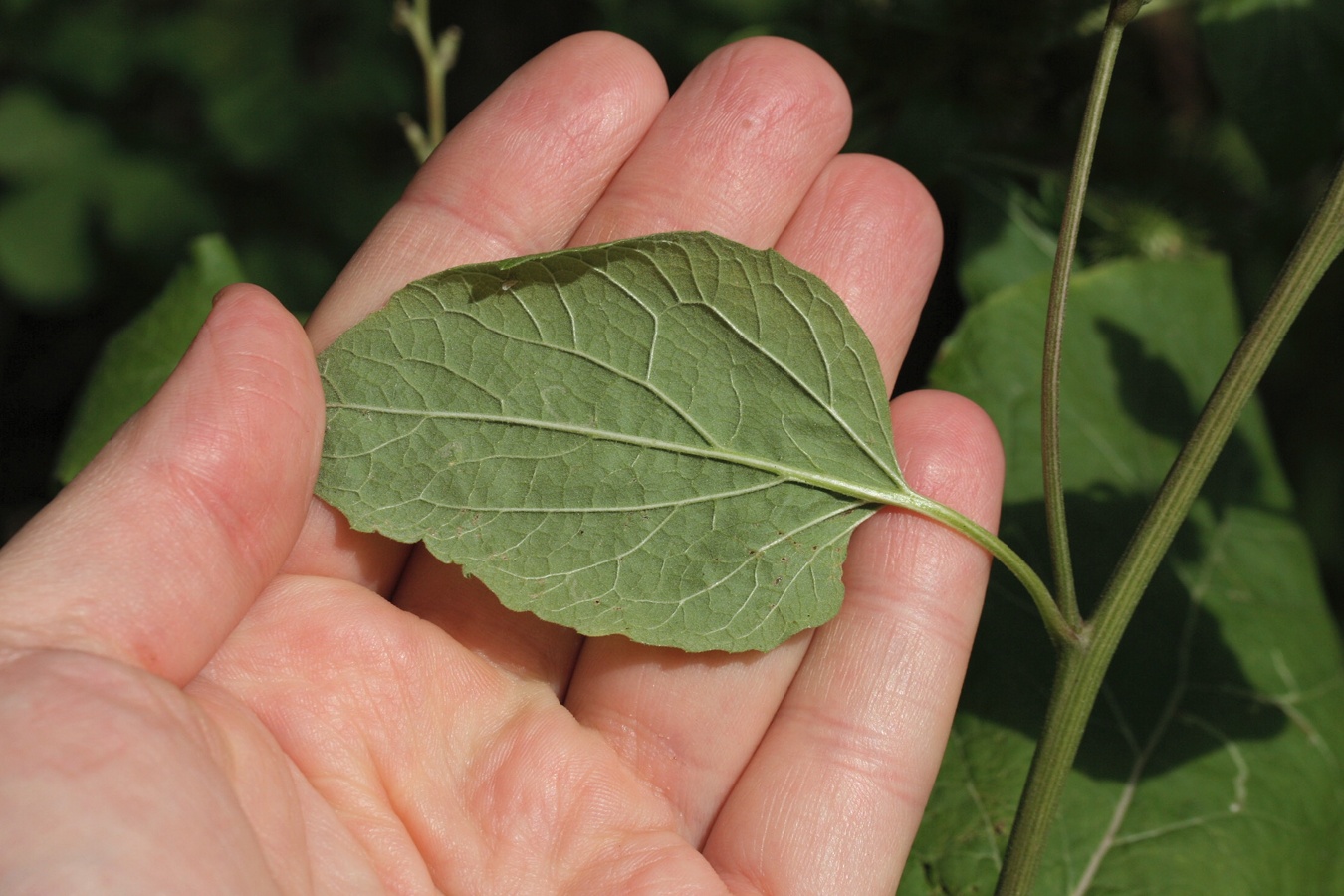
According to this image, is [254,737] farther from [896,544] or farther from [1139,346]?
[1139,346]

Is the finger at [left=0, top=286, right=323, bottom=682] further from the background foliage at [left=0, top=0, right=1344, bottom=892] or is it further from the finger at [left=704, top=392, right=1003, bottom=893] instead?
the background foliage at [left=0, top=0, right=1344, bottom=892]

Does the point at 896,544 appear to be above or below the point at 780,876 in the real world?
above

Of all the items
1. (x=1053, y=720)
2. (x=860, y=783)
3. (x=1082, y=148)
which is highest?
(x=1082, y=148)

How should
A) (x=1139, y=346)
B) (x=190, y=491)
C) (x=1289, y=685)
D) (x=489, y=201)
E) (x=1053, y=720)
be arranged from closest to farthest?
1. (x=190, y=491)
2. (x=1053, y=720)
3. (x=489, y=201)
4. (x=1289, y=685)
5. (x=1139, y=346)

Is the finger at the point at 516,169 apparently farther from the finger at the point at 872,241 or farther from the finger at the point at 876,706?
the finger at the point at 876,706

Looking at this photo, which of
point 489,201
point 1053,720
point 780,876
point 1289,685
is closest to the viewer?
point 1053,720

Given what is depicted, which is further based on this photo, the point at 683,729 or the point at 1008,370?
the point at 1008,370

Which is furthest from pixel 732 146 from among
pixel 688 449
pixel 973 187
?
pixel 973 187

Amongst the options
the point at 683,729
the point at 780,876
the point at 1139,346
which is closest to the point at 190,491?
the point at 683,729

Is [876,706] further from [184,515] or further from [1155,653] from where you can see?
[184,515]
